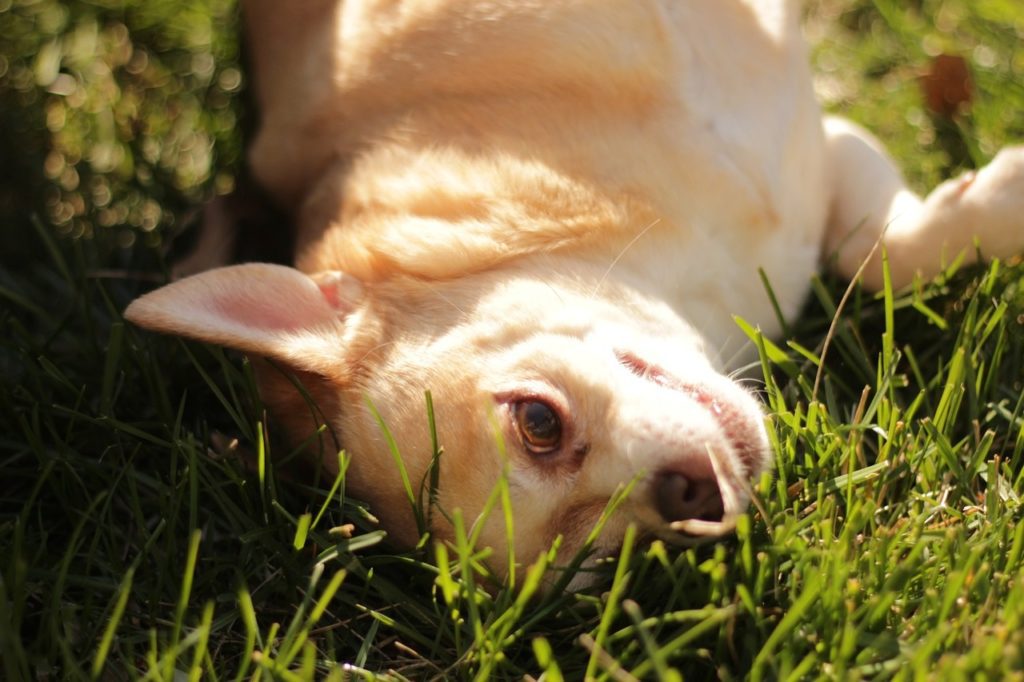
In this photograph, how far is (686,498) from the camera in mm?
2387

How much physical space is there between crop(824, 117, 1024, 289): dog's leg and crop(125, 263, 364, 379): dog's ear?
1465 mm

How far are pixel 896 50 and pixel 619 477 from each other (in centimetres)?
289

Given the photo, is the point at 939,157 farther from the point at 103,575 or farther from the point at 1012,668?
the point at 103,575

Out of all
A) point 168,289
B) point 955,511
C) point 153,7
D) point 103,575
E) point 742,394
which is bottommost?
point 103,575

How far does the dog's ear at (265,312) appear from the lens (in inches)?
100.0

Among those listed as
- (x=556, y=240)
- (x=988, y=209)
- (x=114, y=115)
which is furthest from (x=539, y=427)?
(x=114, y=115)

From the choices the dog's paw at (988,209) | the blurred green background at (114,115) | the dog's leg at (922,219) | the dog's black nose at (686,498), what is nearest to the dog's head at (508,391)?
the dog's black nose at (686,498)

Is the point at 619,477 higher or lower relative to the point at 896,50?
lower

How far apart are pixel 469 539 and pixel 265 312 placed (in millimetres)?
838

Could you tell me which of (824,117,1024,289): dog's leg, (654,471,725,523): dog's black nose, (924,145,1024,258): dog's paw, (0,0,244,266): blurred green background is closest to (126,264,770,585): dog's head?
(654,471,725,523): dog's black nose

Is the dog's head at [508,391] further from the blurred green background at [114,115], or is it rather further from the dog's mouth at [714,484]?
the blurred green background at [114,115]

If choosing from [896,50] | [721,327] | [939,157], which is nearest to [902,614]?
[721,327]

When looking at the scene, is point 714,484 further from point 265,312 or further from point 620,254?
point 265,312

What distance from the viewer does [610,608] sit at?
2172mm
